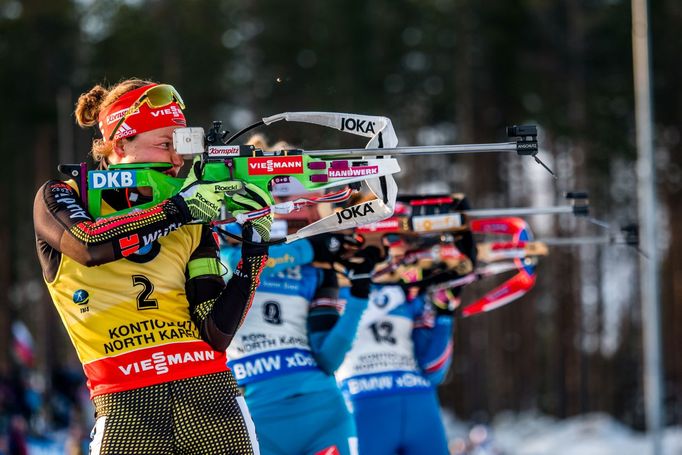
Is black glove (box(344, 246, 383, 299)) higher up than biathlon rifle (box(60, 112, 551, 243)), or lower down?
lower down

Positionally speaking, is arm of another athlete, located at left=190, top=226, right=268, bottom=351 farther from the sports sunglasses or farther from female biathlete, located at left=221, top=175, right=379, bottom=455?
female biathlete, located at left=221, top=175, right=379, bottom=455

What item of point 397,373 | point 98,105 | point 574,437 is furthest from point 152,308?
point 574,437

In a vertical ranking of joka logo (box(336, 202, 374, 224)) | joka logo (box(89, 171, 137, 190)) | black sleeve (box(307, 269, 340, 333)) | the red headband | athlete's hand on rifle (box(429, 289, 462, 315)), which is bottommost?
athlete's hand on rifle (box(429, 289, 462, 315))

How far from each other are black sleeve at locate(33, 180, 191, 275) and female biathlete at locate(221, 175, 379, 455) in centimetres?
166

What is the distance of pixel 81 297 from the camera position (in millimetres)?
4148

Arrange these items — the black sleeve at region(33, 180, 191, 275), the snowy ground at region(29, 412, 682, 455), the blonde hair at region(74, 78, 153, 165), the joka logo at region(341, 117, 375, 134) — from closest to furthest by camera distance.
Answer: the black sleeve at region(33, 180, 191, 275), the blonde hair at region(74, 78, 153, 165), the joka logo at region(341, 117, 375, 134), the snowy ground at region(29, 412, 682, 455)

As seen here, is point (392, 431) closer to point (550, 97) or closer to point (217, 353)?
point (217, 353)

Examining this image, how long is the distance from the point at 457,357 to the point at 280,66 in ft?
35.3

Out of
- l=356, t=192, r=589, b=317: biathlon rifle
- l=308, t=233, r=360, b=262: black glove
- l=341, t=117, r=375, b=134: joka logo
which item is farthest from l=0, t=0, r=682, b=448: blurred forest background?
l=341, t=117, r=375, b=134: joka logo

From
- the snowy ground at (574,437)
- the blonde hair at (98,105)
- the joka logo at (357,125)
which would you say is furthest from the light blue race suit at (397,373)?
the snowy ground at (574,437)

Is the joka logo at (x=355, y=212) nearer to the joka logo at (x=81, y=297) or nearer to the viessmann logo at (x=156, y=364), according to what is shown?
the viessmann logo at (x=156, y=364)

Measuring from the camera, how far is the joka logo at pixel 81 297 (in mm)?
4145

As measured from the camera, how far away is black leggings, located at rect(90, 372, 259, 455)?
409 centimetres

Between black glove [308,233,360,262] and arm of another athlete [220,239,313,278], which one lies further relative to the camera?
black glove [308,233,360,262]
